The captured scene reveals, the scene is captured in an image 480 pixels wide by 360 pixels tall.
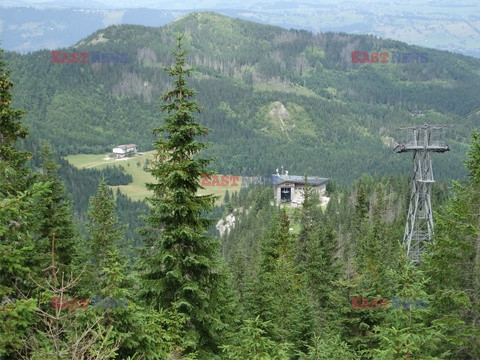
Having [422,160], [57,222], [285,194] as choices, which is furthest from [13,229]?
[285,194]

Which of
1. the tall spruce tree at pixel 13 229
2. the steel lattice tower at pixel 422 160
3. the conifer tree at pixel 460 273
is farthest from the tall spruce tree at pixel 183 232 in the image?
the steel lattice tower at pixel 422 160

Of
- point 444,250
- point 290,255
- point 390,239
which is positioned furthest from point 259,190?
point 444,250

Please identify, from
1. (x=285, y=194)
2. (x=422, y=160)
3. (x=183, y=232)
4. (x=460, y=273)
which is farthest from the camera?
(x=285, y=194)

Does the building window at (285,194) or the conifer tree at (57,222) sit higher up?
the conifer tree at (57,222)

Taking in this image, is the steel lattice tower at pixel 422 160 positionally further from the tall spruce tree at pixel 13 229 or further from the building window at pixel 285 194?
the building window at pixel 285 194

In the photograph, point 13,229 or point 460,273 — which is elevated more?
point 13,229

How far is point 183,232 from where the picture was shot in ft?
61.4

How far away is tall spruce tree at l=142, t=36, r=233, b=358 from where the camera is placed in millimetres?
18781

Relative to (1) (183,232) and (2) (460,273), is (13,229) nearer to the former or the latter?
(1) (183,232)

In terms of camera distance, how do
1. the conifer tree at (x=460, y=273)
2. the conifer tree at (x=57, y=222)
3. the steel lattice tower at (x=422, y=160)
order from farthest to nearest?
the steel lattice tower at (x=422, y=160) → the conifer tree at (x=57, y=222) → the conifer tree at (x=460, y=273)

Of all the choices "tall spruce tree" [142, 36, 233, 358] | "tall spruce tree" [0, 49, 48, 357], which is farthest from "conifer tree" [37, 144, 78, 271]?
"tall spruce tree" [142, 36, 233, 358]

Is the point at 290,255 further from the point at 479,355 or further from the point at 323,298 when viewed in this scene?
the point at 479,355

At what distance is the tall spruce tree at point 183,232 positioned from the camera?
61.6 ft

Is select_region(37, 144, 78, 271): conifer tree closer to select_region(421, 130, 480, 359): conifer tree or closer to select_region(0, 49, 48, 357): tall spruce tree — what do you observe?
select_region(0, 49, 48, 357): tall spruce tree
